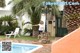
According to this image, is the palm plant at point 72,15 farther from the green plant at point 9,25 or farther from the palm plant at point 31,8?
the green plant at point 9,25

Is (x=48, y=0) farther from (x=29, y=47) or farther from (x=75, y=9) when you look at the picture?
(x=75, y=9)

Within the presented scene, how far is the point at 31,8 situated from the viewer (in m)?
→ 22.4

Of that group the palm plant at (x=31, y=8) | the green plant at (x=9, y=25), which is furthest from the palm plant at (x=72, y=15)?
the green plant at (x=9, y=25)

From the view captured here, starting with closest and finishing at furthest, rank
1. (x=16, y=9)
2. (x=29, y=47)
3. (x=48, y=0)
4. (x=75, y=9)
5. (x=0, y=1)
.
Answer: (x=75, y=9) < (x=29, y=47) < (x=48, y=0) < (x=16, y=9) < (x=0, y=1)

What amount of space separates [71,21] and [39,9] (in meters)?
9.59

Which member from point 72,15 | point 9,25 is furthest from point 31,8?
point 72,15

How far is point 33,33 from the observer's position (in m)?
23.5

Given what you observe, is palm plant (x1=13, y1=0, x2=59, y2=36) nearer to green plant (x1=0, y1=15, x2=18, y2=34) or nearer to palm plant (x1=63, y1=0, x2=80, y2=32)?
green plant (x1=0, y1=15, x2=18, y2=34)

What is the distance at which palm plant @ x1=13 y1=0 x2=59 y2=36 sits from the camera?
70.4 feet

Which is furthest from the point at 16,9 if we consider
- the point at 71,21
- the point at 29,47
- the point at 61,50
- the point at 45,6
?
the point at 61,50

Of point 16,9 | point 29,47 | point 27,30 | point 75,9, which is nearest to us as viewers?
point 75,9

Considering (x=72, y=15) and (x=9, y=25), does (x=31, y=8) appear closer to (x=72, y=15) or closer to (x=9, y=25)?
(x=9, y=25)

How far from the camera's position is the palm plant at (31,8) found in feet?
70.4

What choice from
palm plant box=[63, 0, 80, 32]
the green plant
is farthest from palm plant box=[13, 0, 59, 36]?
palm plant box=[63, 0, 80, 32]
